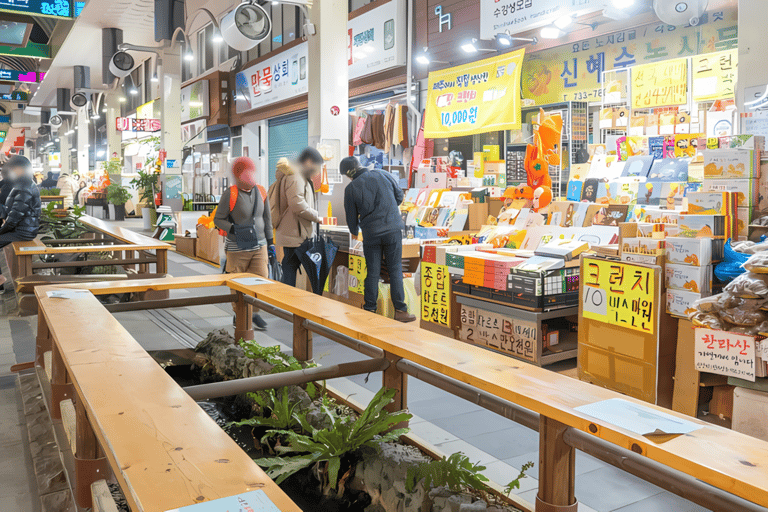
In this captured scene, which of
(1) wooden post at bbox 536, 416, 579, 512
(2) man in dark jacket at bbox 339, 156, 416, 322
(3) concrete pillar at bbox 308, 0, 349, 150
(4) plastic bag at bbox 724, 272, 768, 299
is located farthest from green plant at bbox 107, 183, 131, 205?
(1) wooden post at bbox 536, 416, 579, 512

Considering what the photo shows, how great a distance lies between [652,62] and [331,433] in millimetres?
6113

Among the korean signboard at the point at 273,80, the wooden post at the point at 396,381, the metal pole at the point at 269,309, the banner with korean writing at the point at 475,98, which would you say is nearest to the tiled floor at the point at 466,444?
the wooden post at the point at 396,381

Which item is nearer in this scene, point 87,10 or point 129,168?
point 87,10

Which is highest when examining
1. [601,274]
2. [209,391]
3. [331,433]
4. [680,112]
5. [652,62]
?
[652,62]

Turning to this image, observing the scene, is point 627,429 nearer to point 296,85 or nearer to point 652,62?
point 652,62

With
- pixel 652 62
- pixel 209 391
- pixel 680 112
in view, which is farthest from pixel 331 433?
pixel 652 62

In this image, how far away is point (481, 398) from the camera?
7.27ft

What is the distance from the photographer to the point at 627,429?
158 centimetres

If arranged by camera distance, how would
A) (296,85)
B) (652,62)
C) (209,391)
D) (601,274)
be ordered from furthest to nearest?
(296,85) < (652,62) < (601,274) < (209,391)

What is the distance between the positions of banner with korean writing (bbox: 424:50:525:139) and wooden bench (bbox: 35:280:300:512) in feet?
19.2

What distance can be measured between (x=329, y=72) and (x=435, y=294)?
373cm

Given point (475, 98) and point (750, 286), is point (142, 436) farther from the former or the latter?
point (475, 98)

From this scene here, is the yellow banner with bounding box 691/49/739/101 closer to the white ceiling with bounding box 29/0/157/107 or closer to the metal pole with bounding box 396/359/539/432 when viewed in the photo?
the metal pole with bounding box 396/359/539/432

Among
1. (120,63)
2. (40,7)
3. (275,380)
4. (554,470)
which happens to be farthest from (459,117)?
(120,63)
